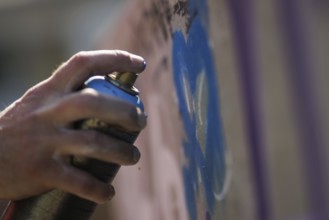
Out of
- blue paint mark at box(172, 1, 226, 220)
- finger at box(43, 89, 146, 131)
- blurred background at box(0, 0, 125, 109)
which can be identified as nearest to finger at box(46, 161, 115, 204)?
finger at box(43, 89, 146, 131)

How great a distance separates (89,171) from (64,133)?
9cm

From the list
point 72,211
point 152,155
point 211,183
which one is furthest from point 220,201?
point 152,155

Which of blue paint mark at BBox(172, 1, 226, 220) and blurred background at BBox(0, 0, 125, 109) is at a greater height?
blue paint mark at BBox(172, 1, 226, 220)

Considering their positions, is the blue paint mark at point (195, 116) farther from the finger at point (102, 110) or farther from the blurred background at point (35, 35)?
the blurred background at point (35, 35)

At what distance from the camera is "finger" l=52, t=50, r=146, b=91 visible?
165cm

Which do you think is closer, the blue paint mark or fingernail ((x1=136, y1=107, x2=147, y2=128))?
fingernail ((x1=136, y1=107, x2=147, y2=128))

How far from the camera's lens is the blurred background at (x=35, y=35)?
15.9 m

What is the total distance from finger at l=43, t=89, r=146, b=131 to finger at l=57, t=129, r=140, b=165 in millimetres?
30

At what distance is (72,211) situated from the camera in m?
1.68

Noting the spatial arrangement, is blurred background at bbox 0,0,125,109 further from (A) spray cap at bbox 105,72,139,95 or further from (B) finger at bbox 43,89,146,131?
(B) finger at bbox 43,89,146,131

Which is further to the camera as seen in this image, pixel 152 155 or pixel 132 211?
pixel 132 211

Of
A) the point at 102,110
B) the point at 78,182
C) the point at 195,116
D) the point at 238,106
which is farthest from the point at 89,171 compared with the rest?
the point at 238,106

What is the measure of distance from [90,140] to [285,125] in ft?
3.96

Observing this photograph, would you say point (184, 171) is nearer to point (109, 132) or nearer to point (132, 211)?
point (109, 132)
